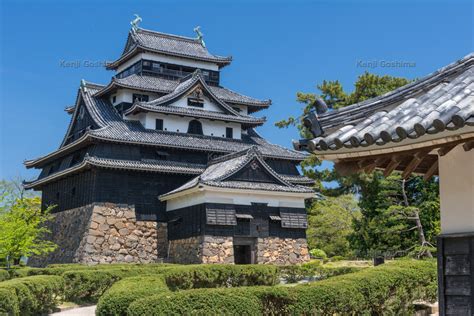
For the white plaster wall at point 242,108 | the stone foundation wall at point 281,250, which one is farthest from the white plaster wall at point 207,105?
the stone foundation wall at point 281,250

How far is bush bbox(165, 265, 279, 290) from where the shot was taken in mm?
24422

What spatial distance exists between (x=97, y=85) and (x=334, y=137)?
41138mm

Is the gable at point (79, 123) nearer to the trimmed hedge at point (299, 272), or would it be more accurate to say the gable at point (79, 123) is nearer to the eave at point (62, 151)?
the eave at point (62, 151)

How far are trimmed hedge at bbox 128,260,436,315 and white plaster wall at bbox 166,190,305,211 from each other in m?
16.6

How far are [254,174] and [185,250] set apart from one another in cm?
594

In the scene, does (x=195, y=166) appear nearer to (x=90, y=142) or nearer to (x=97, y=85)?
(x=90, y=142)

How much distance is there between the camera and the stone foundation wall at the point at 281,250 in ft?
113

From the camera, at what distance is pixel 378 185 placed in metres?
37.7

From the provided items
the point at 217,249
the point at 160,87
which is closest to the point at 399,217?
the point at 217,249

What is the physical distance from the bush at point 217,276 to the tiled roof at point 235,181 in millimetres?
7027

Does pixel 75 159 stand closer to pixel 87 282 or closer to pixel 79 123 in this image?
pixel 79 123

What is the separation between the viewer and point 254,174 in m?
35.1

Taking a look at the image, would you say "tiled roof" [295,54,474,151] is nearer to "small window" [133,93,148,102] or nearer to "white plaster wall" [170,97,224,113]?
"white plaster wall" [170,97,224,113]

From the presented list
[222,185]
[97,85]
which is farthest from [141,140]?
[97,85]
